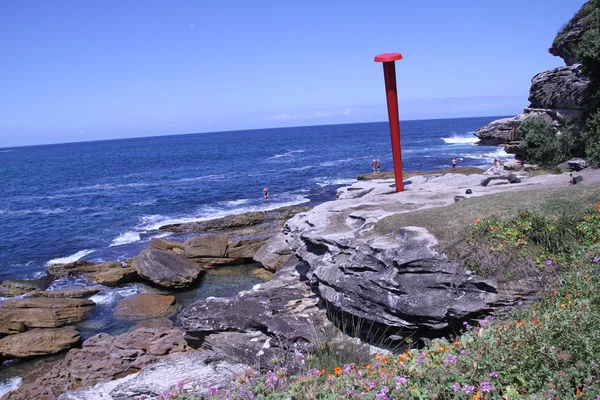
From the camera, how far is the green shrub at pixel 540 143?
32.6 meters

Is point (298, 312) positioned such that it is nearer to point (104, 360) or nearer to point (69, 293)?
point (104, 360)

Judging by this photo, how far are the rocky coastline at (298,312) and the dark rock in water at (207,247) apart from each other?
156 inches

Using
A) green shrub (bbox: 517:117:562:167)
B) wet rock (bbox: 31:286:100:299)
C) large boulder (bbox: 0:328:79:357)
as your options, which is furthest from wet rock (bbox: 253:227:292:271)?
green shrub (bbox: 517:117:562:167)

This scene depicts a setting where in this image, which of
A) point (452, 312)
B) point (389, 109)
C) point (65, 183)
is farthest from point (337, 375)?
point (65, 183)

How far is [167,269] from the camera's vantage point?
22641 mm

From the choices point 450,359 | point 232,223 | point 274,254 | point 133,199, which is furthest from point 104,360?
point 133,199

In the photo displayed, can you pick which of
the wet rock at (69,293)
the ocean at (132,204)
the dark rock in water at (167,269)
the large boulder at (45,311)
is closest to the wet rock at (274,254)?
the ocean at (132,204)

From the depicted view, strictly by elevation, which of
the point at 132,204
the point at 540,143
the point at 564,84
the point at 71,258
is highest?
the point at 564,84

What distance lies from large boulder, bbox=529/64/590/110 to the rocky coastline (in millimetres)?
14516

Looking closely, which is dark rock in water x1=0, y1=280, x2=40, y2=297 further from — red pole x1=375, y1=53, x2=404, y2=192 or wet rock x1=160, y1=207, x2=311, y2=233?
red pole x1=375, y1=53, x2=404, y2=192

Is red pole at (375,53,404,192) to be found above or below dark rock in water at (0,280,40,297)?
above

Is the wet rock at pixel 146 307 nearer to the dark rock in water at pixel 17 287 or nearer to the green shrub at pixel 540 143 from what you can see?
the dark rock in water at pixel 17 287

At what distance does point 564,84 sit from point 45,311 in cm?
3361

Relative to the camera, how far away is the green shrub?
1282 inches
